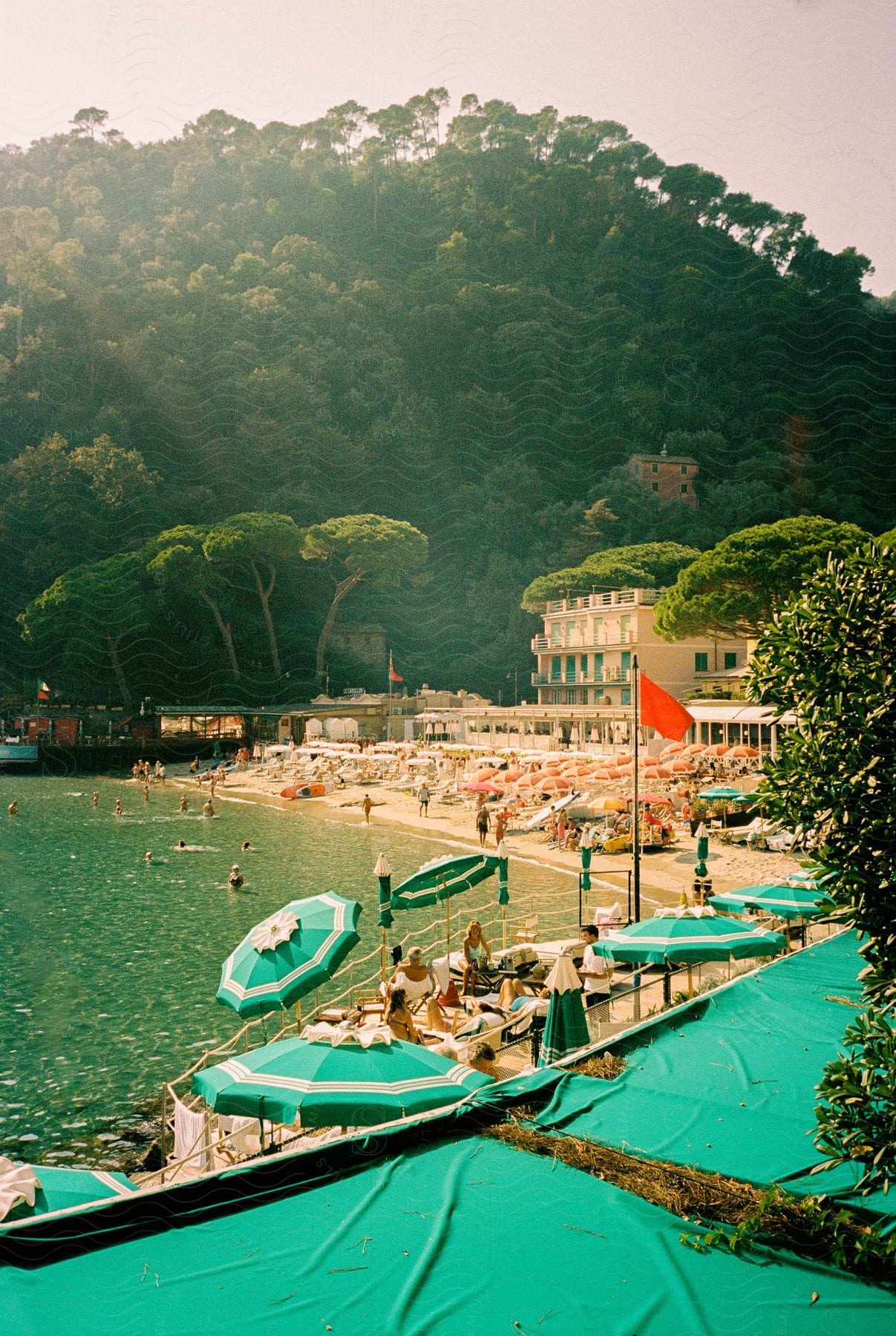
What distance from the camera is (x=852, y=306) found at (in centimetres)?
8862

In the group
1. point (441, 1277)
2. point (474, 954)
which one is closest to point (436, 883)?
point (474, 954)

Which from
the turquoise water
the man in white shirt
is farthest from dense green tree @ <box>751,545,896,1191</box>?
the turquoise water

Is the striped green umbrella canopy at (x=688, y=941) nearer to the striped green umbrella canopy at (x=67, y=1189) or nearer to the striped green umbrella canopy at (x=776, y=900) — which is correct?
the striped green umbrella canopy at (x=776, y=900)

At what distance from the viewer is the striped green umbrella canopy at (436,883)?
507 inches

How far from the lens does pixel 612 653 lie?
159ft

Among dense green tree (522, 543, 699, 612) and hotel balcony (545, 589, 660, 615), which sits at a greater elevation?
dense green tree (522, 543, 699, 612)

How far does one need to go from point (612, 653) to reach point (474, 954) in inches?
1486

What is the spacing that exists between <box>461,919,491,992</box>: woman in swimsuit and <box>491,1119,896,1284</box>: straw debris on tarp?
21.0ft

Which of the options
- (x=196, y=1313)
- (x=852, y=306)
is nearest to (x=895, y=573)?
(x=196, y=1313)

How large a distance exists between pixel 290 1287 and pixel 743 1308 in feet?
5.53

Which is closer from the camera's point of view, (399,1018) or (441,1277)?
(441,1277)

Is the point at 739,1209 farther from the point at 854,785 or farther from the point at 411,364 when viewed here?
the point at 411,364

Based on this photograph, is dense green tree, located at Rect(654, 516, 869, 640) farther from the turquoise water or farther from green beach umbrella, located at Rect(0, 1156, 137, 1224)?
green beach umbrella, located at Rect(0, 1156, 137, 1224)

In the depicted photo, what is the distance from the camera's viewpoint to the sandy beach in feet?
65.8
